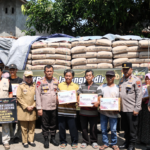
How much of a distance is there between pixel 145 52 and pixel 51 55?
Answer: 2960 mm

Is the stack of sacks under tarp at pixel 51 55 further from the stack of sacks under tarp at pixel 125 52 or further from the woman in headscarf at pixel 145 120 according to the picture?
the woman in headscarf at pixel 145 120

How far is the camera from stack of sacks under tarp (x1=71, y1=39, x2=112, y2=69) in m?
6.23

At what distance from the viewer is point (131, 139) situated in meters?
4.09

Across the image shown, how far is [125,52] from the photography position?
6281 mm

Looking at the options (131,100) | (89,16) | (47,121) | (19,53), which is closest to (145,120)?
(131,100)

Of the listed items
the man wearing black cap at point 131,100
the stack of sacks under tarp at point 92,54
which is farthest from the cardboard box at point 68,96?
the stack of sacks under tarp at point 92,54

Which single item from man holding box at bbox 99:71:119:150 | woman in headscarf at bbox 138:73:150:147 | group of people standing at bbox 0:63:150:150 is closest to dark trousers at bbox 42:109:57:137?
group of people standing at bbox 0:63:150:150

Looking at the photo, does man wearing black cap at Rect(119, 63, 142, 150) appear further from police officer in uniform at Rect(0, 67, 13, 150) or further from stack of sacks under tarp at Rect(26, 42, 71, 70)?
stack of sacks under tarp at Rect(26, 42, 71, 70)

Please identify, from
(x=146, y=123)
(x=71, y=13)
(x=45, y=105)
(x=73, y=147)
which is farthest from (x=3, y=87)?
(x=71, y=13)

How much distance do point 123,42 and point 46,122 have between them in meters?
3.49

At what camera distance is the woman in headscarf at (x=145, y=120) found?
170 inches

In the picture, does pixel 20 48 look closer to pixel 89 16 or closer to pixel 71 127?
pixel 71 127

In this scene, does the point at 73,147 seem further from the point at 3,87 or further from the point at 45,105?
the point at 3,87

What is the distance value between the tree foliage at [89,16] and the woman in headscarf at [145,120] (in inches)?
239
